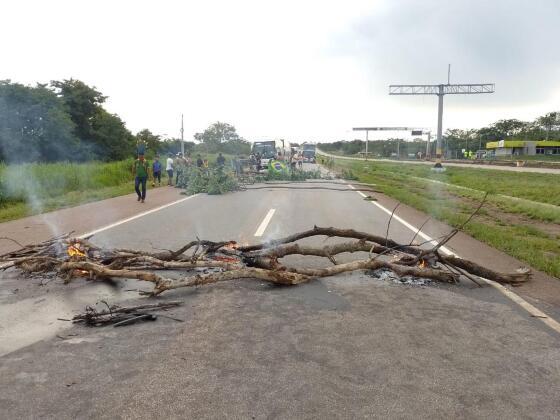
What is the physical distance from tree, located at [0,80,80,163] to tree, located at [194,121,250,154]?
82340 millimetres

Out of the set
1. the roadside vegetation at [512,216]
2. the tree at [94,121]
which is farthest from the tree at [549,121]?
the tree at [94,121]

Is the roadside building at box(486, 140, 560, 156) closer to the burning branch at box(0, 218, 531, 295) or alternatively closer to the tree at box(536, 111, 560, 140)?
the tree at box(536, 111, 560, 140)

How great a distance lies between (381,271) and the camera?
23.5ft

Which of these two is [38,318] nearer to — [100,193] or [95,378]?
[95,378]

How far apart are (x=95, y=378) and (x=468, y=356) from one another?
2.92 meters

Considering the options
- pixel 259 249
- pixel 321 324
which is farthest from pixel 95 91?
pixel 321 324

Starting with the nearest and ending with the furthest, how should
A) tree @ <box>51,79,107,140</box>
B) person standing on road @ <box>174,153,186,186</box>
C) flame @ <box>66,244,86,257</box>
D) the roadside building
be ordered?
flame @ <box>66,244,86,257</box> → person standing on road @ <box>174,153,186,186</box> → tree @ <box>51,79,107,140</box> → the roadside building

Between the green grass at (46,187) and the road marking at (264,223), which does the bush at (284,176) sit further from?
the road marking at (264,223)

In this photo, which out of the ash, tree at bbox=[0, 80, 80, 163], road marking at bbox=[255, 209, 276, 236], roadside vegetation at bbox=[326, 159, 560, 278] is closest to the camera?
the ash

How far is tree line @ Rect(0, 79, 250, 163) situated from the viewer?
19.2 metres

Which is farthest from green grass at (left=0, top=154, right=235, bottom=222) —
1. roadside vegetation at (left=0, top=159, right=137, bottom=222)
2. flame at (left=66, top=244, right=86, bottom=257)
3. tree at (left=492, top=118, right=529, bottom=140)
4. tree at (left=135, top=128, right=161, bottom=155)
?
tree at (left=492, top=118, right=529, bottom=140)

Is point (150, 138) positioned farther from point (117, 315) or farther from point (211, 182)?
point (117, 315)

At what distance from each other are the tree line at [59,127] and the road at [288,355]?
14.8 m

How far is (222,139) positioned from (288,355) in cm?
11158
